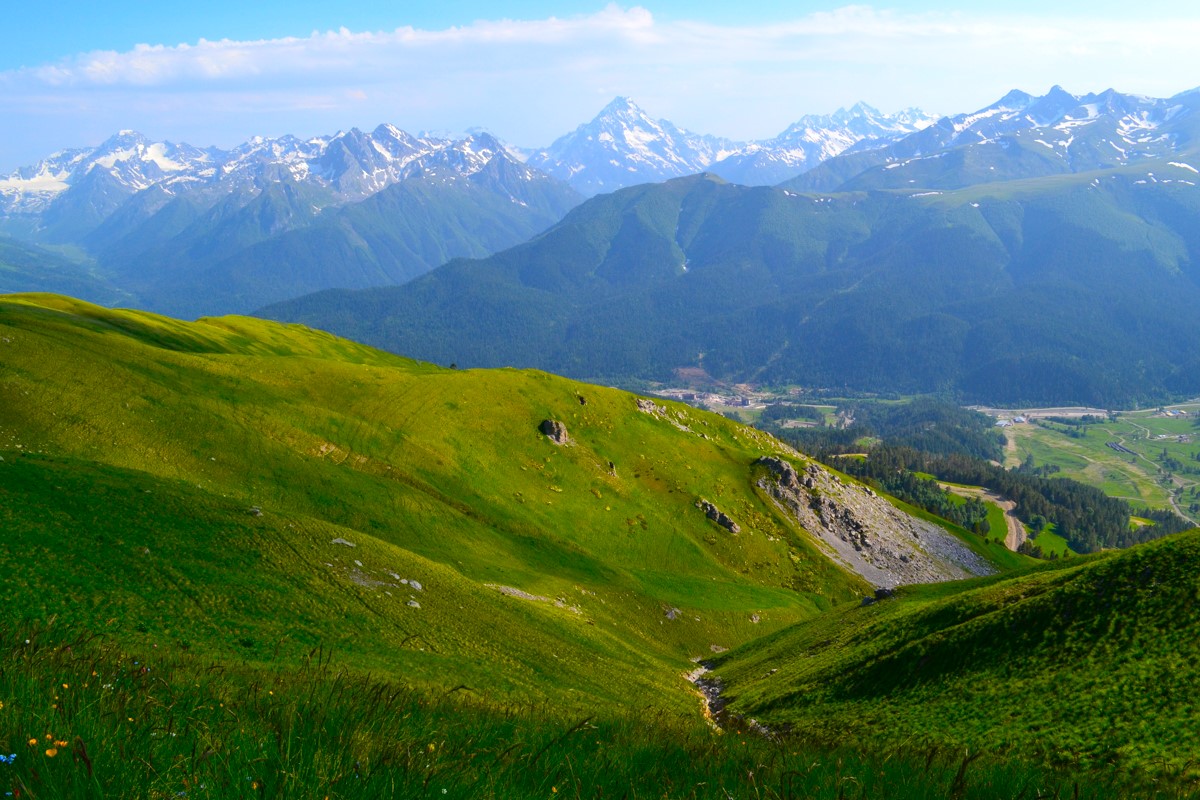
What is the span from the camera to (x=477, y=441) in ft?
293

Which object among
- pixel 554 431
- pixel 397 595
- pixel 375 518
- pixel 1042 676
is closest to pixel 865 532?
pixel 554 431

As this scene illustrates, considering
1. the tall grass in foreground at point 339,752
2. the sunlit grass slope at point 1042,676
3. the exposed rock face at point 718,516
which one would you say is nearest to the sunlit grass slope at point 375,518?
the exposed rock face at point 718,516

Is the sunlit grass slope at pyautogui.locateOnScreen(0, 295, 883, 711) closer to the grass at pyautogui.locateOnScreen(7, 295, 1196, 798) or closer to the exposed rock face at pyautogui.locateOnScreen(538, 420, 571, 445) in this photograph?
the grass at pyautogui.locateOnScreen(7, 295, 1196, 798)

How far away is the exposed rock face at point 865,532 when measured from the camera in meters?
112

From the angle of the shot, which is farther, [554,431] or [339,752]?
[554,431]

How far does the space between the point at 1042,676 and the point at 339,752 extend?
3315 cm

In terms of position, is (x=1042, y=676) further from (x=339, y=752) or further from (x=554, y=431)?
(x=554, y=431)

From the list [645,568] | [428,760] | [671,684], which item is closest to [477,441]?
[645,568]

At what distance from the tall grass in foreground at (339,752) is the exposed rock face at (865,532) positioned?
105369 mm

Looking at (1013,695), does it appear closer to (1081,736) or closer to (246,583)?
(1081,736)

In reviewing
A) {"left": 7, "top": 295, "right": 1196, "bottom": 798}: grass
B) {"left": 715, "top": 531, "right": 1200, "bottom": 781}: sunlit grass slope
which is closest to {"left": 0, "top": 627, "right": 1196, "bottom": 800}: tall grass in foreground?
{"left": 7, "top": 295, "right": 1196, "bottom": 798}: grass

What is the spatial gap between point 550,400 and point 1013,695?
273 feet

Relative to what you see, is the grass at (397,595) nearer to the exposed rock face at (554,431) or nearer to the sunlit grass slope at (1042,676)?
the sunlit grass slope at (1042,676)

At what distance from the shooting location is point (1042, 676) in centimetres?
2978
